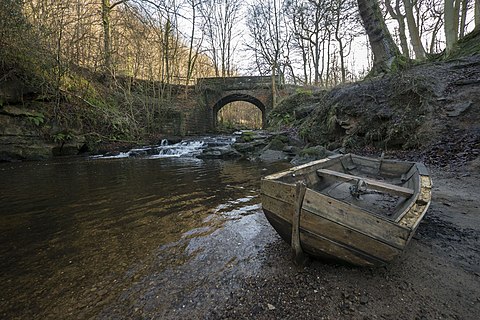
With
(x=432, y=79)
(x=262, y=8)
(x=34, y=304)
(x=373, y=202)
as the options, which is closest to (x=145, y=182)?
(x=34, y=304)

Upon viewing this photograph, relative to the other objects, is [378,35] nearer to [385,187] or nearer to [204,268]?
[385,187]

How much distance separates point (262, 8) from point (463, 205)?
24.3 m

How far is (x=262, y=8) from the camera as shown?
22.2 metres

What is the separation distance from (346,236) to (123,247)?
2321mm

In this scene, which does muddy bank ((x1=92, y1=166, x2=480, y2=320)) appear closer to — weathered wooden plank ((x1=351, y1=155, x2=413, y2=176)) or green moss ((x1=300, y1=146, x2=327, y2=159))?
weathered wooden plank ((x1=351, y1=155, x2=413, y2=176))

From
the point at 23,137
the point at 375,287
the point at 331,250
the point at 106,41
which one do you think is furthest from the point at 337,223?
the point at 106,41

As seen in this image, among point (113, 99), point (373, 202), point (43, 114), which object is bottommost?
point (373, 202)

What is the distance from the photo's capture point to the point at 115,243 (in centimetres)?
269

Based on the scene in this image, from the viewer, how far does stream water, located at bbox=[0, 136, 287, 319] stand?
5.86 feet

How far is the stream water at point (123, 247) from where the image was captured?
5.86 feet

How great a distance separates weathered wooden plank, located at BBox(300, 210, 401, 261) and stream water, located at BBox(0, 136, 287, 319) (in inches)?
29.5

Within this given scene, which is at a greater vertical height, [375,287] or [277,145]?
[277,145]

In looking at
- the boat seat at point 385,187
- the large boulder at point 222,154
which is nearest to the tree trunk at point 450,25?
the large boulder at point 222,154

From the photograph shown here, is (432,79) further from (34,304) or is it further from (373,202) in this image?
(34,304)
